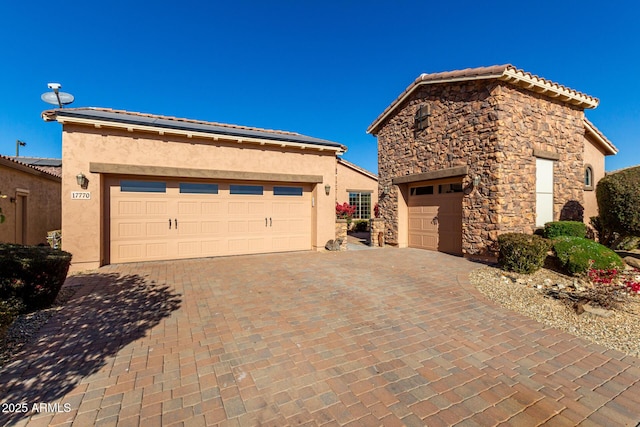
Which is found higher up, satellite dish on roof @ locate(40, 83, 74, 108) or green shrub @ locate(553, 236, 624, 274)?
satellite dish on roof @ locate(40, 83, 74, 108)

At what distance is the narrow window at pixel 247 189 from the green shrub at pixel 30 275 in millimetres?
5010

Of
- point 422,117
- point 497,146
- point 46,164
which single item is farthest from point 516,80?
point 46,164

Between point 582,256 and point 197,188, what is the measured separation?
34.7ft

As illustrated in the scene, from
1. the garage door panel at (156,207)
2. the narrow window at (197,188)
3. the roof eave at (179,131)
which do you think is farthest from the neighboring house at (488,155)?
the garage door panel at (156,207)

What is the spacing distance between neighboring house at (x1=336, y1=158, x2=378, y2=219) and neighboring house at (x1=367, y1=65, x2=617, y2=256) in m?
6.85

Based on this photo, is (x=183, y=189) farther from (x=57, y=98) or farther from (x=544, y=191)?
(x=544, y=191)

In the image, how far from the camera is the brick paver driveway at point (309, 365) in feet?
7.54

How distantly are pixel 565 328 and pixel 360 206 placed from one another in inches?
599

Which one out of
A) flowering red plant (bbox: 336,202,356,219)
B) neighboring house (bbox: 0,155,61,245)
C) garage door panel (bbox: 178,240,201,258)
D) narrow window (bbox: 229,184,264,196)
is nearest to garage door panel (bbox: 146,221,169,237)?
garage door panel (bbox: 178,240,201,258)

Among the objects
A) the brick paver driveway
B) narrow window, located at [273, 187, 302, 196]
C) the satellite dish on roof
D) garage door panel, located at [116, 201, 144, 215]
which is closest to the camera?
the brick paver driveway

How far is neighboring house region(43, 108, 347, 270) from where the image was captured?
7.17 metres

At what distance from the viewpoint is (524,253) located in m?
6.65

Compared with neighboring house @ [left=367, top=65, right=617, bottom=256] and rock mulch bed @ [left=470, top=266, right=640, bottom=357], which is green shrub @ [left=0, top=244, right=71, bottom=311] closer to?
rock mulch bed @ [left=470, top=266, right=640, bottom=357]

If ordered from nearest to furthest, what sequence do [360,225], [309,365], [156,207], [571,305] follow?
1. [309,365]
2. [571,305]
3. [156,207]
4. [360,225]
